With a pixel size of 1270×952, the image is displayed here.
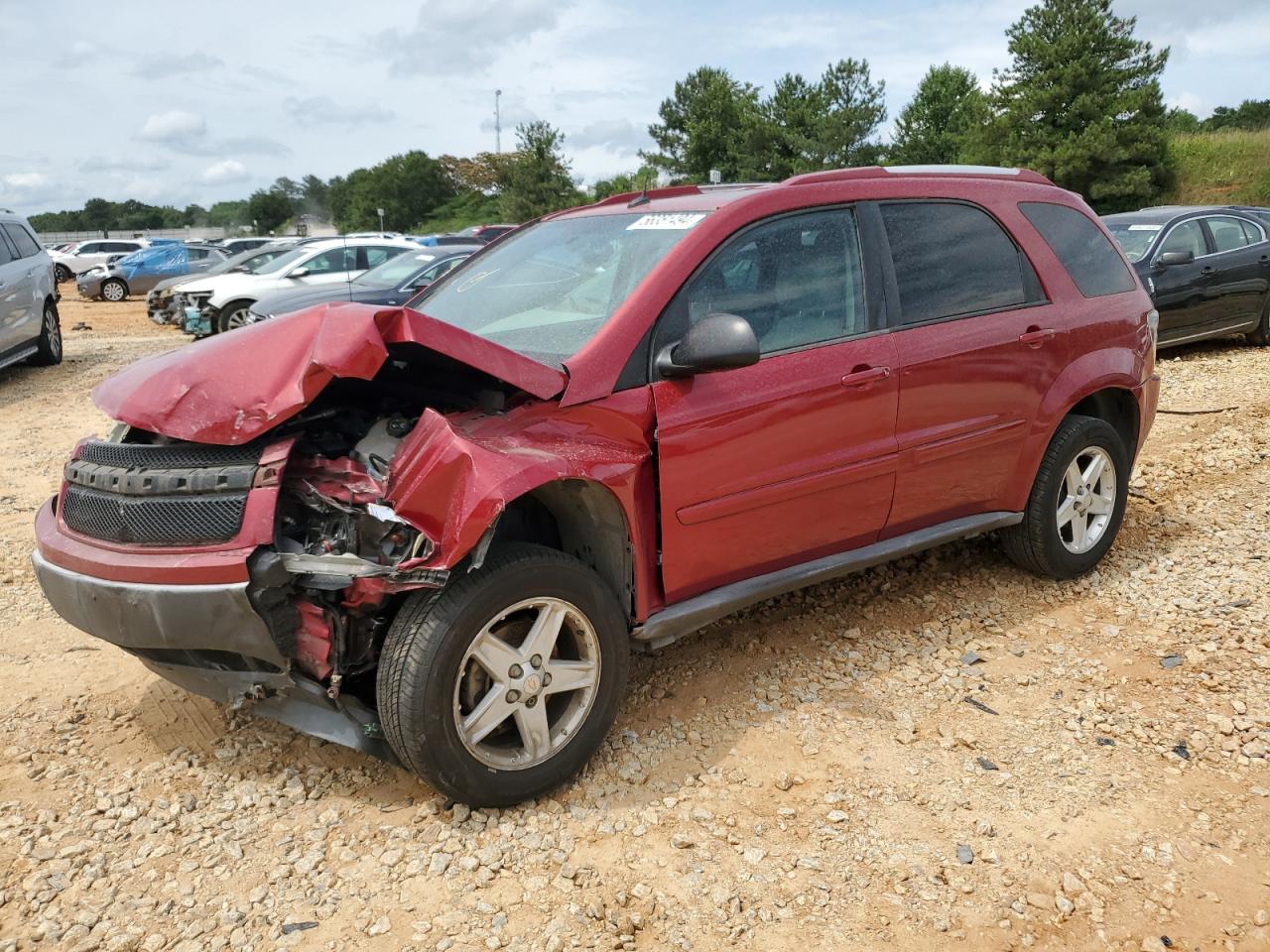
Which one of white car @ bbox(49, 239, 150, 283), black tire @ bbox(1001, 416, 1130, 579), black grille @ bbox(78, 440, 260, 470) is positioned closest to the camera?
black grille @ bbox(78, 440, 260, 470)

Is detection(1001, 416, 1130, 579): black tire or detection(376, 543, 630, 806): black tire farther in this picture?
detection(1001, 416, 1130, 579): black tire

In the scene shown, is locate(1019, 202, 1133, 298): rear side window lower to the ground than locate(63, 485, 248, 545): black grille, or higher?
higher

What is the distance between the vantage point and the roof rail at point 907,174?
371cm

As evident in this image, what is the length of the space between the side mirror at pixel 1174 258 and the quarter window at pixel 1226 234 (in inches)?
23.6

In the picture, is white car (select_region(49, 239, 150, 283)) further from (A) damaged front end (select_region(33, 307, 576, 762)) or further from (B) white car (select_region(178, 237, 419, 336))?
(A) damaged front end (select_region(33, 307, 576, 762))

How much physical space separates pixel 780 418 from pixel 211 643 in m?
1.91

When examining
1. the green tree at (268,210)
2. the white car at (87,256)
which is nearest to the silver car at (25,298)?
the white car at (87,256)

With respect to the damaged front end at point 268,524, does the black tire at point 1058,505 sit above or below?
below

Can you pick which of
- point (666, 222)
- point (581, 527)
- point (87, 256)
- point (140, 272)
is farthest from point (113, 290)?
point (581, 527)

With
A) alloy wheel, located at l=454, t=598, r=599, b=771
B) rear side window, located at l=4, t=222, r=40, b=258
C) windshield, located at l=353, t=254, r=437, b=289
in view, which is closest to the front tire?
windshield, located at l=353, t=254, r=437, b=289

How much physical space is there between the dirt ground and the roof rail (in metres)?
1.85

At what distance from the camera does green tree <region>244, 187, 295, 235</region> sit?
3248 inches

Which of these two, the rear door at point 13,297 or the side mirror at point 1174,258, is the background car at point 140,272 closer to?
the rear door at point 13,297

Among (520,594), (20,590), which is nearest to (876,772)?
(520,594)
